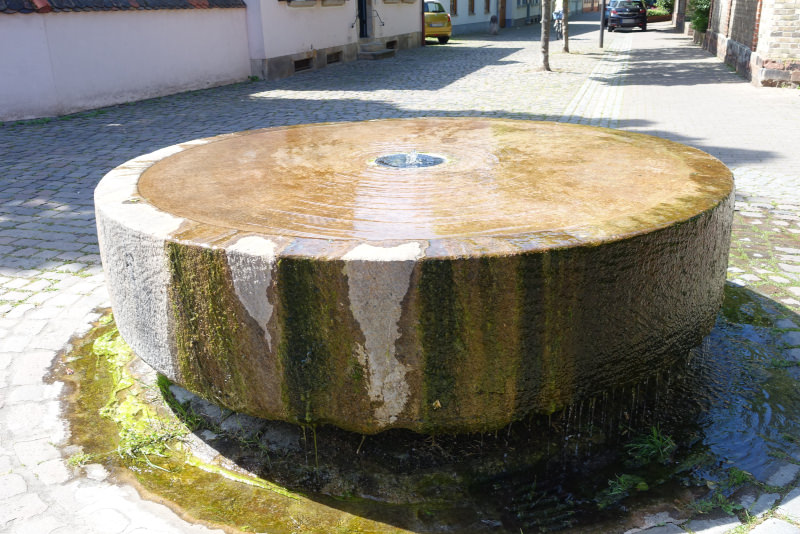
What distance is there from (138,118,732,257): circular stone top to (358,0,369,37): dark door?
17121mm

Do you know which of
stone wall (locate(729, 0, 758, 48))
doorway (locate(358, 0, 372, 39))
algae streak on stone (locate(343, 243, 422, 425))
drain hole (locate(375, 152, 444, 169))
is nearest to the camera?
algae streak on stone (locate(343, 243, 422, 425))

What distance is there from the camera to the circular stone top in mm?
2479

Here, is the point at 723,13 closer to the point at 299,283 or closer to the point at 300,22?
the point at 300,22

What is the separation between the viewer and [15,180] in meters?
6.85

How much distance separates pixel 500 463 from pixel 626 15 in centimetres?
3378

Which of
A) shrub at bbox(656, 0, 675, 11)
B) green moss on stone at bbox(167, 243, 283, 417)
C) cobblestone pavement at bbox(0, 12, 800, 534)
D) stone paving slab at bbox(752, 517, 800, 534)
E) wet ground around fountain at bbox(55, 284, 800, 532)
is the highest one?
shrub at bbox(656, 0, 675, 11)

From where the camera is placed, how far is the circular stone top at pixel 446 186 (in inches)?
97.6

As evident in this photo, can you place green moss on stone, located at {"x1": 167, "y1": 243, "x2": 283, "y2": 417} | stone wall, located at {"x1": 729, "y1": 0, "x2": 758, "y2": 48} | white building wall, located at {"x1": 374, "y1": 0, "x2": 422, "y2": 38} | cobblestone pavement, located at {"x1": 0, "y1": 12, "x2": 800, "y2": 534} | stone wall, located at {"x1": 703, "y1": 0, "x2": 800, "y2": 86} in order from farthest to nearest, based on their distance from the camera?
white building wall, located at {"x1": 374, "y1": 0, "x2": 422, "y2": 38} → stone wall, located at {"x1": 729, "y1": 0, "x2": 758, "y2": 48} → stone wall, located at {"x1": 703, "y1": 0, "x2": 800, "y2": 86} → cobblestone pavement, located at {"x1": 0, "y1": 12, "x2": 800, "y2": 534} → green moss on stone, located at {"x1": 167, "y1": 243, "x2": 283, "y2": 417}

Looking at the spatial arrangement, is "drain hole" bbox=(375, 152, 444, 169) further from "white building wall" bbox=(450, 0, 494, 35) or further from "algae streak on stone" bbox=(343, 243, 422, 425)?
"white building wall" bbox=(450, 0, 494, 35)

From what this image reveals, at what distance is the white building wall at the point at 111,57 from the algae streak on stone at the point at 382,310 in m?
10.1

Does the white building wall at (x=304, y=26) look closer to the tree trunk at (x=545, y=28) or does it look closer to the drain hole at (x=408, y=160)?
the tree trunk at (x=545, y=28)

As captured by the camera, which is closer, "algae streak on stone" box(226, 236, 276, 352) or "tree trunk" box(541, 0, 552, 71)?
"algae streak on stone" box(226, 236, 276, 352)

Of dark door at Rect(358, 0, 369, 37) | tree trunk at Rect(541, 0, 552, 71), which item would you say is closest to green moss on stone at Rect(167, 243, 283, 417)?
tree trunk at Rect(541, 0, 552, 71)

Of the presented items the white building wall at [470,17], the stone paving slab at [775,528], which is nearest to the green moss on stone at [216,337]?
the stone paving slab at [775,528]
